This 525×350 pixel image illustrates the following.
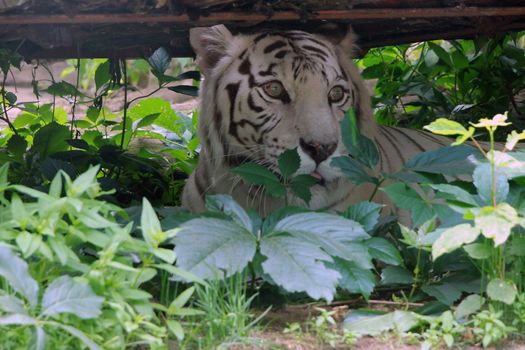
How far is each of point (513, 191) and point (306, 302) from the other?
0.66 m

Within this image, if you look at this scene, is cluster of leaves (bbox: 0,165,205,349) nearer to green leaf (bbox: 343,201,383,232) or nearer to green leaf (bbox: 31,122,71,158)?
green leaf (bbox: 343,201,383,232)

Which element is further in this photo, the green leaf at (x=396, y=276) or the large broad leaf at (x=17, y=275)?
the green leaf at (x=396, y=276)

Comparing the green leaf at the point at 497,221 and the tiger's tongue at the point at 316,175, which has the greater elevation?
the green leaf at the point at 497,221

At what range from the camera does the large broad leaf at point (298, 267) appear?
199cm

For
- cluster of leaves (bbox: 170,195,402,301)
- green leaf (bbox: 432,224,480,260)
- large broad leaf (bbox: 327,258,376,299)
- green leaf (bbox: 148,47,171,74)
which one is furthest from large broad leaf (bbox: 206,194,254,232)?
green leaf (bbox: 148,47,171,74)

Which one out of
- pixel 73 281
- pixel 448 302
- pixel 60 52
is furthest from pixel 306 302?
pixel 60 52

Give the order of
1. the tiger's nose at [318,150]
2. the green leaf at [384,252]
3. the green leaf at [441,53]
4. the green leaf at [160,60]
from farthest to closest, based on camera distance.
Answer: the green leaf at [441,53], the green leaf at [160,60], the tiger's nose at [318,150], the green leaf at [384,252]

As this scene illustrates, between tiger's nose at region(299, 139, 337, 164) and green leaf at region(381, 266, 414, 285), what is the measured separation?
58 centimetres

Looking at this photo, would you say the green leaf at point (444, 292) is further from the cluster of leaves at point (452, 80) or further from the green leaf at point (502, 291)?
the cluster of leaves at point (452, 80)

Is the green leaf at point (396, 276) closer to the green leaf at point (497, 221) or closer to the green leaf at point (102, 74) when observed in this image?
the green leaf at point (497, 221)

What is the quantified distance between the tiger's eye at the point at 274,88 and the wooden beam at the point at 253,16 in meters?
0.23

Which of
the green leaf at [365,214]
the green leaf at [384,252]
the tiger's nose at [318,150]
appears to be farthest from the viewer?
the tiger's nose at [318,150]

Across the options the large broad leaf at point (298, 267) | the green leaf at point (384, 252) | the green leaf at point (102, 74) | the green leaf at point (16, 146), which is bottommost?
the green leaf at point (16, 146)

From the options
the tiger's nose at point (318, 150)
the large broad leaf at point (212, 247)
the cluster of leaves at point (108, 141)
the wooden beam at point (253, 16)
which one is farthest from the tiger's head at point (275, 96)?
the large broad leaf at point (212, 247)
